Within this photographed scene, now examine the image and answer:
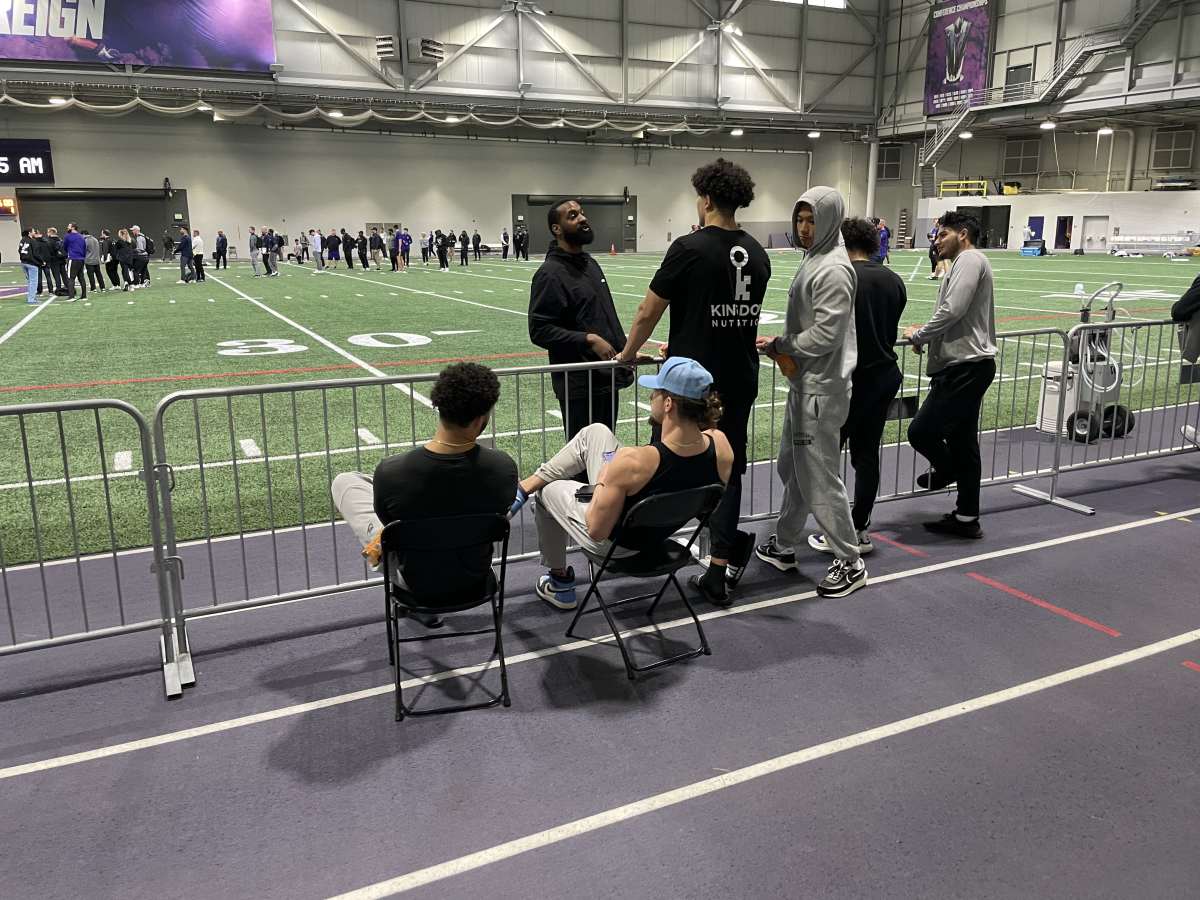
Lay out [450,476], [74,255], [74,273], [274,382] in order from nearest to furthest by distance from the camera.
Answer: [450,476], [274,382], [74,255], [74,273]

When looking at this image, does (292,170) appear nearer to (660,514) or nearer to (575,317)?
(575,317)

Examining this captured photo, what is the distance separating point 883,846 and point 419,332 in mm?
14404

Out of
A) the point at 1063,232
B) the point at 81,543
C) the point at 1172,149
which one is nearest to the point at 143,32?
the point at 81,543

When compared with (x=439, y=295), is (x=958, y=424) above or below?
below

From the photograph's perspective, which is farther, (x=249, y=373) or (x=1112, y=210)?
(x=1112, y=210)

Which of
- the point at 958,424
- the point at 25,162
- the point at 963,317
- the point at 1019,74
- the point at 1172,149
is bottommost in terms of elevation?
the point at 958,424

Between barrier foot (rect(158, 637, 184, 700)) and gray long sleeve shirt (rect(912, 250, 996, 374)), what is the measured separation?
179 inches

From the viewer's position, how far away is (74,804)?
124 inches

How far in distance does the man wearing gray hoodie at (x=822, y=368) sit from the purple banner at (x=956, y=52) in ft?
158

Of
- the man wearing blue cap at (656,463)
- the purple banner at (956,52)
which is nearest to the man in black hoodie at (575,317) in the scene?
the man wearing blue cap at (656,463)

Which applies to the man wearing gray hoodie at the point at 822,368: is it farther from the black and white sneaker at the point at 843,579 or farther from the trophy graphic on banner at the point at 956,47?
the trophy graphic on banner at the point at 956,47

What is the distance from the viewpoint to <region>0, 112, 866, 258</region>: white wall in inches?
1594

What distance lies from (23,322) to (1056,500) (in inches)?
751

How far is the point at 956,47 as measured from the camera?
46.2m
